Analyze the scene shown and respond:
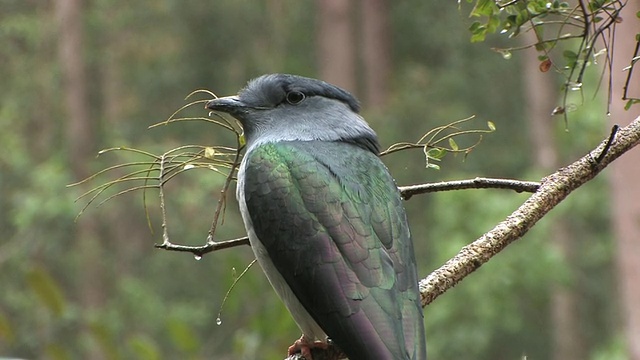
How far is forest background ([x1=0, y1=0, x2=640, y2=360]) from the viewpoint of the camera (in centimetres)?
1784

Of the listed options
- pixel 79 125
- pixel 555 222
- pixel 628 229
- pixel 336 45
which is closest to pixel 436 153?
pixel 628 229

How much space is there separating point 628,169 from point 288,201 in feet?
33.8

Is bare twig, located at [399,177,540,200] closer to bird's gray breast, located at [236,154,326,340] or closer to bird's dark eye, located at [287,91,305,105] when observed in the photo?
bird's gray breast, located at [236,154,326,340]

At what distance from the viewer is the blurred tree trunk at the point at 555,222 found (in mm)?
19859

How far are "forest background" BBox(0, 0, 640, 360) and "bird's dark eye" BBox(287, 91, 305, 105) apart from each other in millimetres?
11844

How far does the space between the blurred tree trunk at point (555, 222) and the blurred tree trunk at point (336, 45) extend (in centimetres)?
359

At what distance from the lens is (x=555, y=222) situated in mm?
20781

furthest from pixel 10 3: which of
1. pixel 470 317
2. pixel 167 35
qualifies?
pixel 470 317

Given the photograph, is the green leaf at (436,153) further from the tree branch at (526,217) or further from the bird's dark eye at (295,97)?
the bird's dark eye at (295,97)

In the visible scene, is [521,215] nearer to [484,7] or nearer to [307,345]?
[484,7]

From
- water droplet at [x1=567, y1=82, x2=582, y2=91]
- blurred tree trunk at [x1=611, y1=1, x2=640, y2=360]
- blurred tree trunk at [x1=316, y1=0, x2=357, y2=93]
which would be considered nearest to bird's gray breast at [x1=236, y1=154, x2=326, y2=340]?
water droplet at [x1=567, y1=82, x2=582, y2=91]

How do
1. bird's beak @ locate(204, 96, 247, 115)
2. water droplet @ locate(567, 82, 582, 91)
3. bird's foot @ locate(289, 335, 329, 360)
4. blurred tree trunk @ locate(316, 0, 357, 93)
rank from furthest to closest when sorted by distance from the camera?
blurred tree trunk @ locate(316, 0, 357, 93), bird's beak @ locate(204, 96, 247, 115), bird's foot @ locate(289, 335, 329, 360), water droplet @ locate(567, 82, 582, 91)

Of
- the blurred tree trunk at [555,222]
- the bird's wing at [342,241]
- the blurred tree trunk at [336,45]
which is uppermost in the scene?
the bird's wing at [342,241]

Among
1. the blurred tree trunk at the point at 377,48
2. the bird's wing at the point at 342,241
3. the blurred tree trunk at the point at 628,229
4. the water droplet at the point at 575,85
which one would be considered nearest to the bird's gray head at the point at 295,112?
the bird's wing at the point at 342,241
